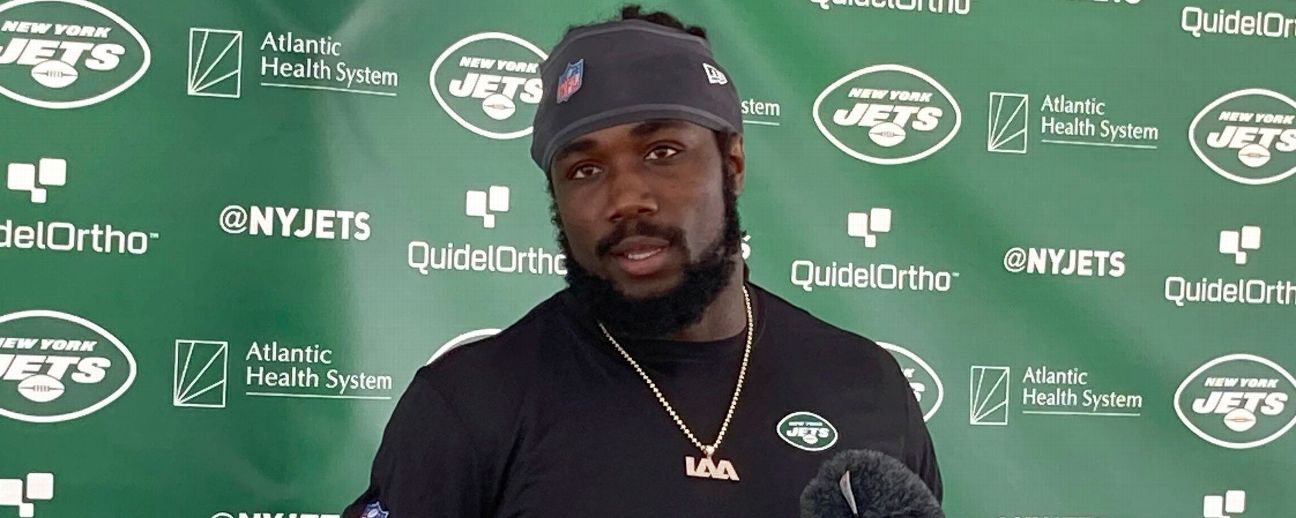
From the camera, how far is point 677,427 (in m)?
1.38

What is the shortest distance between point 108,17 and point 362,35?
0.38 metres

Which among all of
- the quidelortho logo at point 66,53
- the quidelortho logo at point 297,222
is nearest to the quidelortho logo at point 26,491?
the quidelortho logo at point 297,222

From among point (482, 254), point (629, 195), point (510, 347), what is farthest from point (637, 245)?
point (482, 254)

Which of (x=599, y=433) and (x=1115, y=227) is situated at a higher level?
(x=1115, y=227)

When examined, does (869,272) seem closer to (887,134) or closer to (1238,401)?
(887,134)

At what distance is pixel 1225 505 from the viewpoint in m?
2.52

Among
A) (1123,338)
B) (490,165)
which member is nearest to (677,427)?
(490,165)

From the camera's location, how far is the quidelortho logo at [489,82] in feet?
7.54

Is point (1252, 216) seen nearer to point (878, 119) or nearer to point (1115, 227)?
point (1115, 227)

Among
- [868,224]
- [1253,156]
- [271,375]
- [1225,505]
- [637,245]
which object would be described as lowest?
[1225,505]

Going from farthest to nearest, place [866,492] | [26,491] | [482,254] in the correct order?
[482,254] < [26,491] < [866,492]

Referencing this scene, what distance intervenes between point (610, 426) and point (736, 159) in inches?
12.5

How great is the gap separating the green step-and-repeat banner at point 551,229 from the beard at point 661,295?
89 cm

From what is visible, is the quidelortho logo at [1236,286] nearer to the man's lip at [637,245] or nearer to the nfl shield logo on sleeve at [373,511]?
the man's lip at [637,245]
